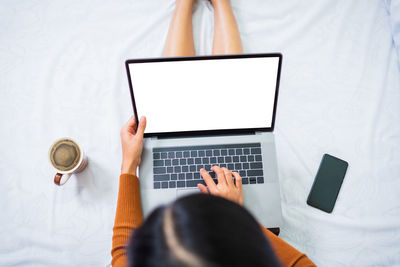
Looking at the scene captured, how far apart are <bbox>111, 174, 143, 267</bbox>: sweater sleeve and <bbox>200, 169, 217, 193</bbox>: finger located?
0.17 m

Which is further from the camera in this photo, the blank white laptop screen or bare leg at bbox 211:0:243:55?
bare leg at bbox 211:0:243:55

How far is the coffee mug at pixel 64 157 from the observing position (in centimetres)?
66

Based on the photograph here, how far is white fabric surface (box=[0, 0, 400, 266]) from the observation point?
27.5 inches

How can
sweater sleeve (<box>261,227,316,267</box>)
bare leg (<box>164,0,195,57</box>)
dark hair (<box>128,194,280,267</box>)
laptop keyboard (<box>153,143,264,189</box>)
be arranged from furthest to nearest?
bare leg (<box>164,0,195,57</box>), laptop keyboard (<box>153,143,264,189</box>), sweater sleeve (<box>261,227,316,267</box>), dark hair (<box>128,194,280,267</box>)

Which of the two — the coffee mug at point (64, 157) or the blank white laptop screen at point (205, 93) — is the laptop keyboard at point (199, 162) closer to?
the blank white laptop screen at point (205, 93)

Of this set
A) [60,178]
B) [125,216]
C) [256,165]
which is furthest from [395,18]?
[60,178]

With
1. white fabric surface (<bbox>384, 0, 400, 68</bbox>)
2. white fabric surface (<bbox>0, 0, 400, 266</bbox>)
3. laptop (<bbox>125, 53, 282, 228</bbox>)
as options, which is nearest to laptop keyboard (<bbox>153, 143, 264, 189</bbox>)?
laptop (<bbox>125, 53, 282, 228</bbox>)

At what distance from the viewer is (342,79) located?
820 mm

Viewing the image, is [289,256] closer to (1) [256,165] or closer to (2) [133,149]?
(1) [256,165]

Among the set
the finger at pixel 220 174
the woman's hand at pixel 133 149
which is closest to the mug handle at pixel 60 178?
the woman's hand at pixel 133 149

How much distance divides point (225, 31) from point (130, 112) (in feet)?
1.27

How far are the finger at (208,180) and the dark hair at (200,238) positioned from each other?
28cm

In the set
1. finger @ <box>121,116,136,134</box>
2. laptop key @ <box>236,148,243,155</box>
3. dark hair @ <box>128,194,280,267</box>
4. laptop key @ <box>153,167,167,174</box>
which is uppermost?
finger @ <box>121,116,136,134</box>

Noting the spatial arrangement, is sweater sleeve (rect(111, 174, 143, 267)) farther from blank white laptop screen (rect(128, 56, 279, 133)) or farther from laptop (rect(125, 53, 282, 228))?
blank white laptop screen (rect(128, 56, 279, 133))
